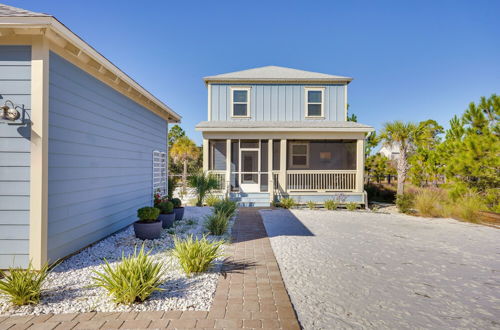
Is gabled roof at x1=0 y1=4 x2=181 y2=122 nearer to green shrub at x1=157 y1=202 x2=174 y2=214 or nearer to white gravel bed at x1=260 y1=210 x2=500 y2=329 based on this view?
green shrub at x1=157 y1=202 x2=174 y2=214

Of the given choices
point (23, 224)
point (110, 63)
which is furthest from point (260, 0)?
point (23, 224)

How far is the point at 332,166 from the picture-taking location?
15.2 m

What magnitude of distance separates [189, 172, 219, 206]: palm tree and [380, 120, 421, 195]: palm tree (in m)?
10.7

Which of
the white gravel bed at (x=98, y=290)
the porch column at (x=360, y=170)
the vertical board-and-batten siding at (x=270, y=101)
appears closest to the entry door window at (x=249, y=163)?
the vertical board-and-batten siding at (x=270, y=101)

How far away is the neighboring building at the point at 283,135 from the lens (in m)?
11.7

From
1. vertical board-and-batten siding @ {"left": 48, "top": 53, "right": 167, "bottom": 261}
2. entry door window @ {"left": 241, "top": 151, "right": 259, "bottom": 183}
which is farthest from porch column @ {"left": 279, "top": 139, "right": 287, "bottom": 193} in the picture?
vertical board-and-batten siding @ {"left": 48, "top": 53, "right": 167, "bottom": 261}

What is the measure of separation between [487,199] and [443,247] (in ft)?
17.9

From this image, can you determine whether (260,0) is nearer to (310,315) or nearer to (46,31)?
(46,31)

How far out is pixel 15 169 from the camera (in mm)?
3824

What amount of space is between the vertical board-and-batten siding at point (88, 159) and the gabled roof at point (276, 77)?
7.31 m

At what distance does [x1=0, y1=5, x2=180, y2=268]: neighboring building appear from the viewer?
377 centimetres

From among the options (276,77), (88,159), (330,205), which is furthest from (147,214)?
(276,77)

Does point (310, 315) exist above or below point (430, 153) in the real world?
below

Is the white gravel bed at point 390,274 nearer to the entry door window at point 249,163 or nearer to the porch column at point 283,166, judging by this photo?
the porch column at point 283,166
